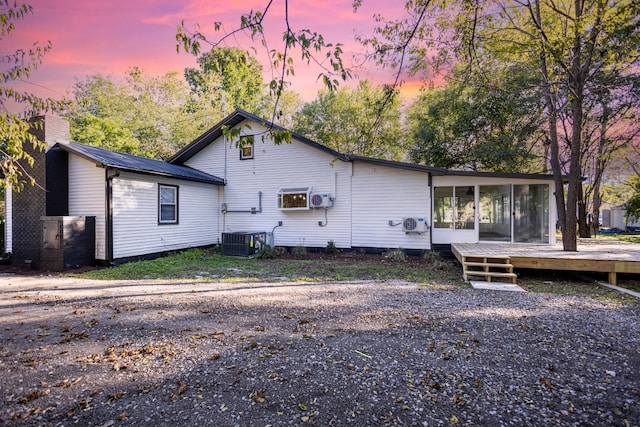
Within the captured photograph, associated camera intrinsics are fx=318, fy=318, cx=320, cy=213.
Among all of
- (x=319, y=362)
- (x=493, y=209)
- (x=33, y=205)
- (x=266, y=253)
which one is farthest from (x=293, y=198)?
(x=319, y=362)

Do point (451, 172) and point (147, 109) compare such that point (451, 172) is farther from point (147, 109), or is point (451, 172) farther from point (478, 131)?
point (147, 109)

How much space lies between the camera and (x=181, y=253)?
35.0ft

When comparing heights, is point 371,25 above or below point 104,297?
above

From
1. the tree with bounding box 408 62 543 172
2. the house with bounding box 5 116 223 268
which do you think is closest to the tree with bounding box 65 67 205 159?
the house with bounding box 5 116 223 268

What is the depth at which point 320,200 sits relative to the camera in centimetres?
1105

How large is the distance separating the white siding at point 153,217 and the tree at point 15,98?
A: 3899 millimetres

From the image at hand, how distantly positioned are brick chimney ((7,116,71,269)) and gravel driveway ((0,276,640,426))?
4.76 meters

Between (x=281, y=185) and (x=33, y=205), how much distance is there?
723cm

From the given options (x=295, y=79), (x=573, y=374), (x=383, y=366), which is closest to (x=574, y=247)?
(x=573, y=374)

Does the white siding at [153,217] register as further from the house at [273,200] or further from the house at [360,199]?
the house at [360,199]

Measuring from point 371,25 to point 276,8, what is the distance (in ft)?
9.36

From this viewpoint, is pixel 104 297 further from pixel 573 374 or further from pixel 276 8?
pixel 573 374

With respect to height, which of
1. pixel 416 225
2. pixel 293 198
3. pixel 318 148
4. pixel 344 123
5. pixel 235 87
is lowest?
pixel 416 225

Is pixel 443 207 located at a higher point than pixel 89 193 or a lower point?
lower
